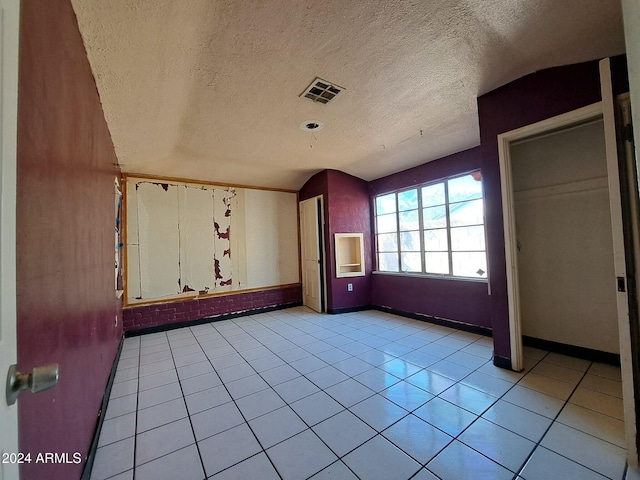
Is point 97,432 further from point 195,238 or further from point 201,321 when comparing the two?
point 195,238

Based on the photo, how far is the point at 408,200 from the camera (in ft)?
13.8

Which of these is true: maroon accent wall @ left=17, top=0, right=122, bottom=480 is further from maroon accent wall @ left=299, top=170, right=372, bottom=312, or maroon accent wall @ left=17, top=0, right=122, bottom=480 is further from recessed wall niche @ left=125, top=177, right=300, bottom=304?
maroon accent wall @ left=299, top=170, right=372, bottom=312

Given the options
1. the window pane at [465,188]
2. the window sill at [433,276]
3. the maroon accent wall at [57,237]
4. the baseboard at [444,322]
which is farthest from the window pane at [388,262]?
the maroon accent wall at [57,237]

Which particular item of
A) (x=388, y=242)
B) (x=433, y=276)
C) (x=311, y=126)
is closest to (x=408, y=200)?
(x=388, y=242)

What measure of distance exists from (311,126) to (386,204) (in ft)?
7.46

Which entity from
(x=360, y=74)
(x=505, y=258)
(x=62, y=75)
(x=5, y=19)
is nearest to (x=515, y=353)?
(x=505, y=258)

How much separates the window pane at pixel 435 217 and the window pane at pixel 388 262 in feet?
2.71

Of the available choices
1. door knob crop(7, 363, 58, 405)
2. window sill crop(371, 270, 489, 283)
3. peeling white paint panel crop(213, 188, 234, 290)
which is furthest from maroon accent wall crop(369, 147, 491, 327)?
door knob crop(7, 363, 58, 405)

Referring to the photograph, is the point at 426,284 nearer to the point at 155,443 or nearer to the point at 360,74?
the point at 360,74

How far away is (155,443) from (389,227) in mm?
4097

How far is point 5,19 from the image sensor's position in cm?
53

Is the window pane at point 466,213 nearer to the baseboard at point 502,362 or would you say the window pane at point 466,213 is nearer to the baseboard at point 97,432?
the baseboard at point 502,362

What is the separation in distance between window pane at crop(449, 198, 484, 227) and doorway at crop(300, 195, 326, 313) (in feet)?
7.26

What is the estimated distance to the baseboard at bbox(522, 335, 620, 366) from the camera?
2.33m
